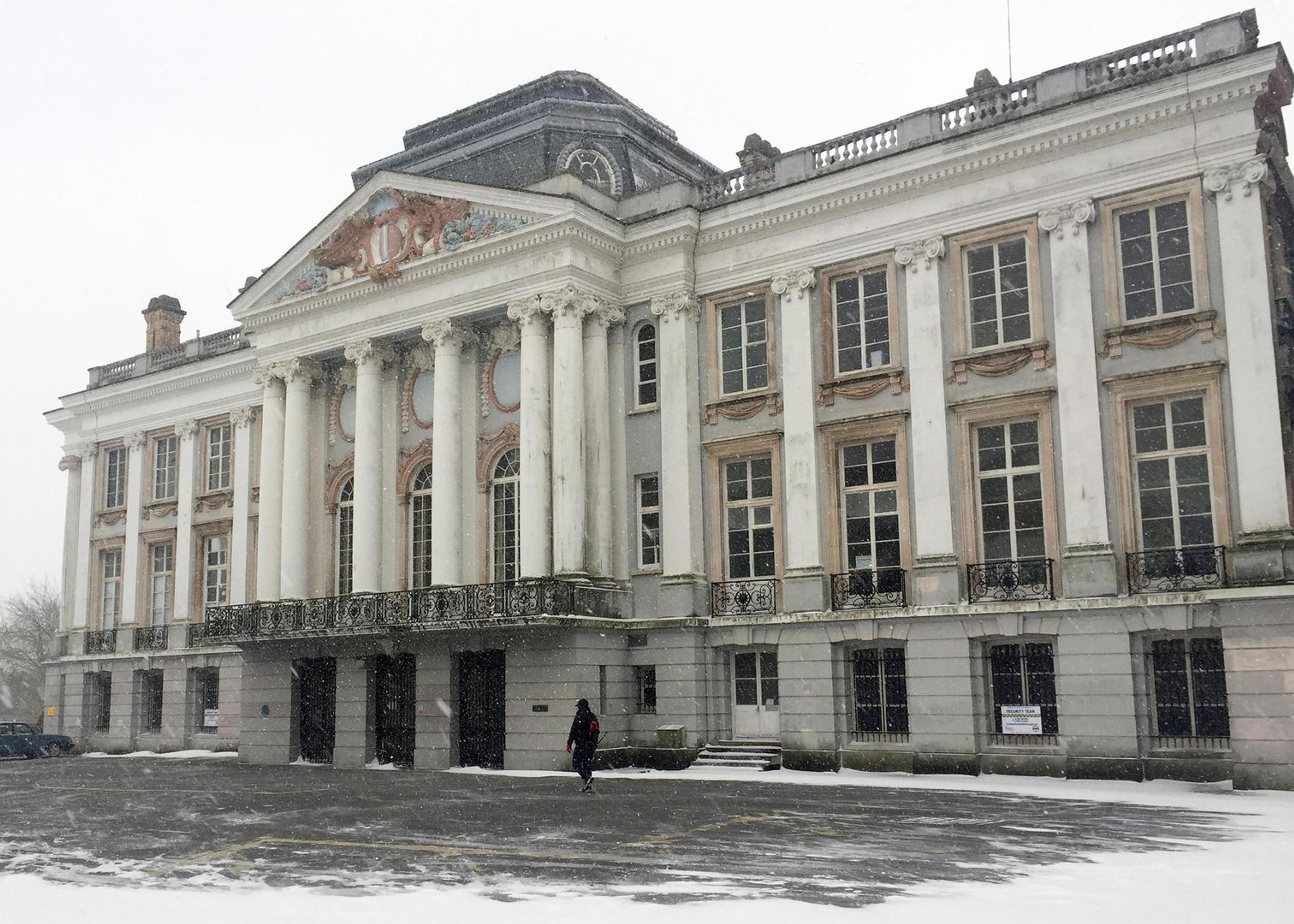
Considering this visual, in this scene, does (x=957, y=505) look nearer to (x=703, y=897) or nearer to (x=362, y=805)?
(x=362, y=805)

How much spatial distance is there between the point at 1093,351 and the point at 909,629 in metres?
6.20

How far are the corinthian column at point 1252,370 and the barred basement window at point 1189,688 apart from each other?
5.29 ft

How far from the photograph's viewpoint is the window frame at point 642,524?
90.8 feet

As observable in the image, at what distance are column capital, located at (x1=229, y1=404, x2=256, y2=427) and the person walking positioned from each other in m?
20.2

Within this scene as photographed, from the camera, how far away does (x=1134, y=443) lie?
22.1 m

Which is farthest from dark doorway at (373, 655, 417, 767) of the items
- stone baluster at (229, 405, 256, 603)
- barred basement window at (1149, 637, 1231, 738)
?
barred basement window at (1149, 637, 1231, 738)

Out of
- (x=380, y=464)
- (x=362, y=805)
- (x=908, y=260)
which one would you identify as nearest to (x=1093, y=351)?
(x=908, y=260)

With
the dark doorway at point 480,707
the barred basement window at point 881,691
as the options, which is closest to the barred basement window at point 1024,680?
the barred basement window at point 881,691

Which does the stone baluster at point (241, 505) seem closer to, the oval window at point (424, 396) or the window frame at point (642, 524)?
the oval window at point (424, 396)

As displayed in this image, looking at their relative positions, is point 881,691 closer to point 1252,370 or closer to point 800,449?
point 800,449

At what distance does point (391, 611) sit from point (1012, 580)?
1392cm

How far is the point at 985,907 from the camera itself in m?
9.52

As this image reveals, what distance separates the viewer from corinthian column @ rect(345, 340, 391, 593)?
3002cm

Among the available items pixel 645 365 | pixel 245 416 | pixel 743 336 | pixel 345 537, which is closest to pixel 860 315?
pixel 743 336
